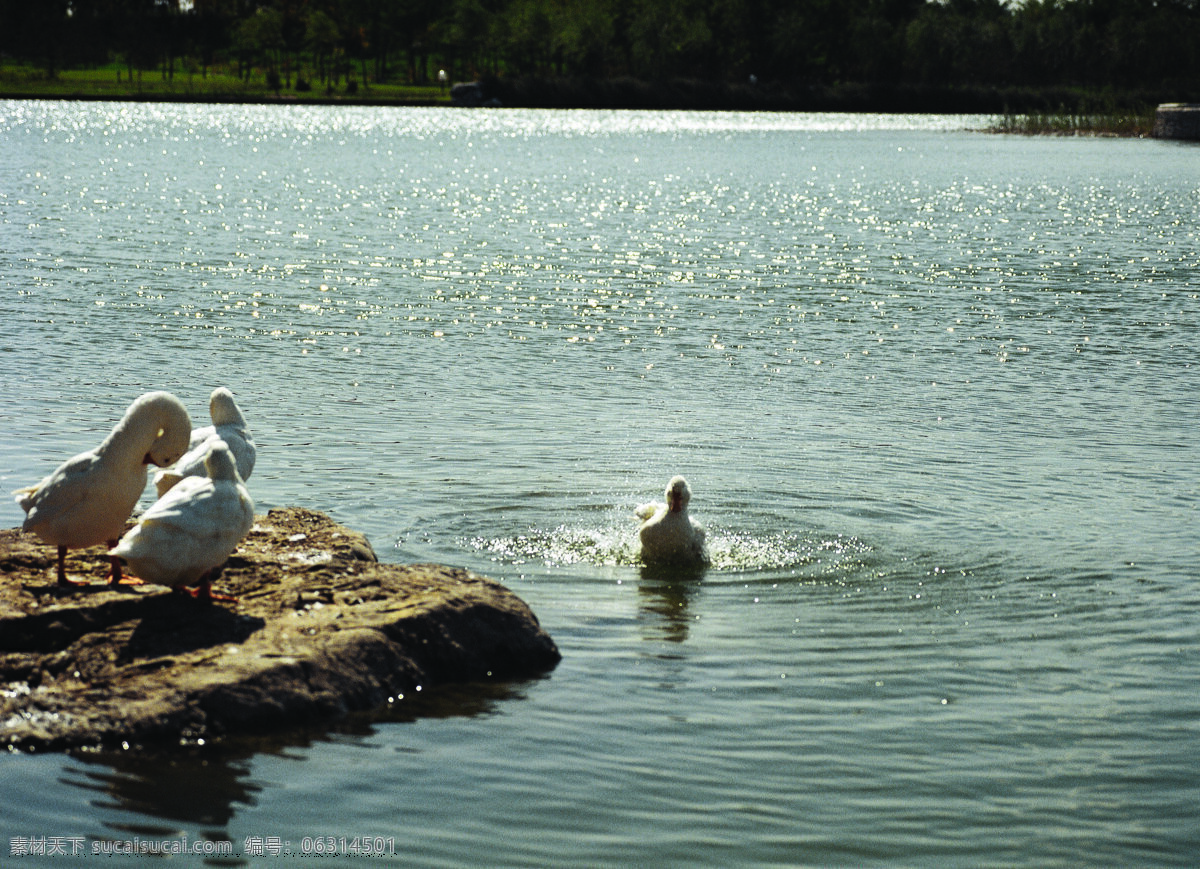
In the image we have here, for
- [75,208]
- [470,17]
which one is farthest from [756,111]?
[75,208]

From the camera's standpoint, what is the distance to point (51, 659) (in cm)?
766

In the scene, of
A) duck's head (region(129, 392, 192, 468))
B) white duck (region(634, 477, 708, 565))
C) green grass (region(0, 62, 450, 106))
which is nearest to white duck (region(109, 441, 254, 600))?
duck's head (region(129, 392, 192, 468))

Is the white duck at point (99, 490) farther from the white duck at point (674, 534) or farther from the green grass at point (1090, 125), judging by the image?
the green grass at point (1090, 125)

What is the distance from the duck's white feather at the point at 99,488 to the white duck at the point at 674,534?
12.9ft

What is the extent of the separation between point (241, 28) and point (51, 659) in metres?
185

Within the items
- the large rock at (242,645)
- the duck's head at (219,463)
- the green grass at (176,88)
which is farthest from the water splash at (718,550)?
the green grass at (176,88)

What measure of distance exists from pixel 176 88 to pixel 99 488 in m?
169

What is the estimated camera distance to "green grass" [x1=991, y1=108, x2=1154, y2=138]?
107250 millimetres

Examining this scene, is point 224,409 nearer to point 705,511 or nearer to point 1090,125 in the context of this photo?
point 705,511

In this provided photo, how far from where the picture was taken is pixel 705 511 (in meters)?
Answer: 12.6

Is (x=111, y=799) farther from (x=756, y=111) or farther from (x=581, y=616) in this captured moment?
(x=756, y=111)

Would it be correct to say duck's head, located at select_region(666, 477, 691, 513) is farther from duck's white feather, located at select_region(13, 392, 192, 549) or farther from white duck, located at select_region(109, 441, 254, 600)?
duck's white feather, located at select_region(13, 392, 192, 549)

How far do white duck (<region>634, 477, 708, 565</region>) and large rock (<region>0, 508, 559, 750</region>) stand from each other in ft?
7.25

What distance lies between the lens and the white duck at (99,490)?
8.53 meters
